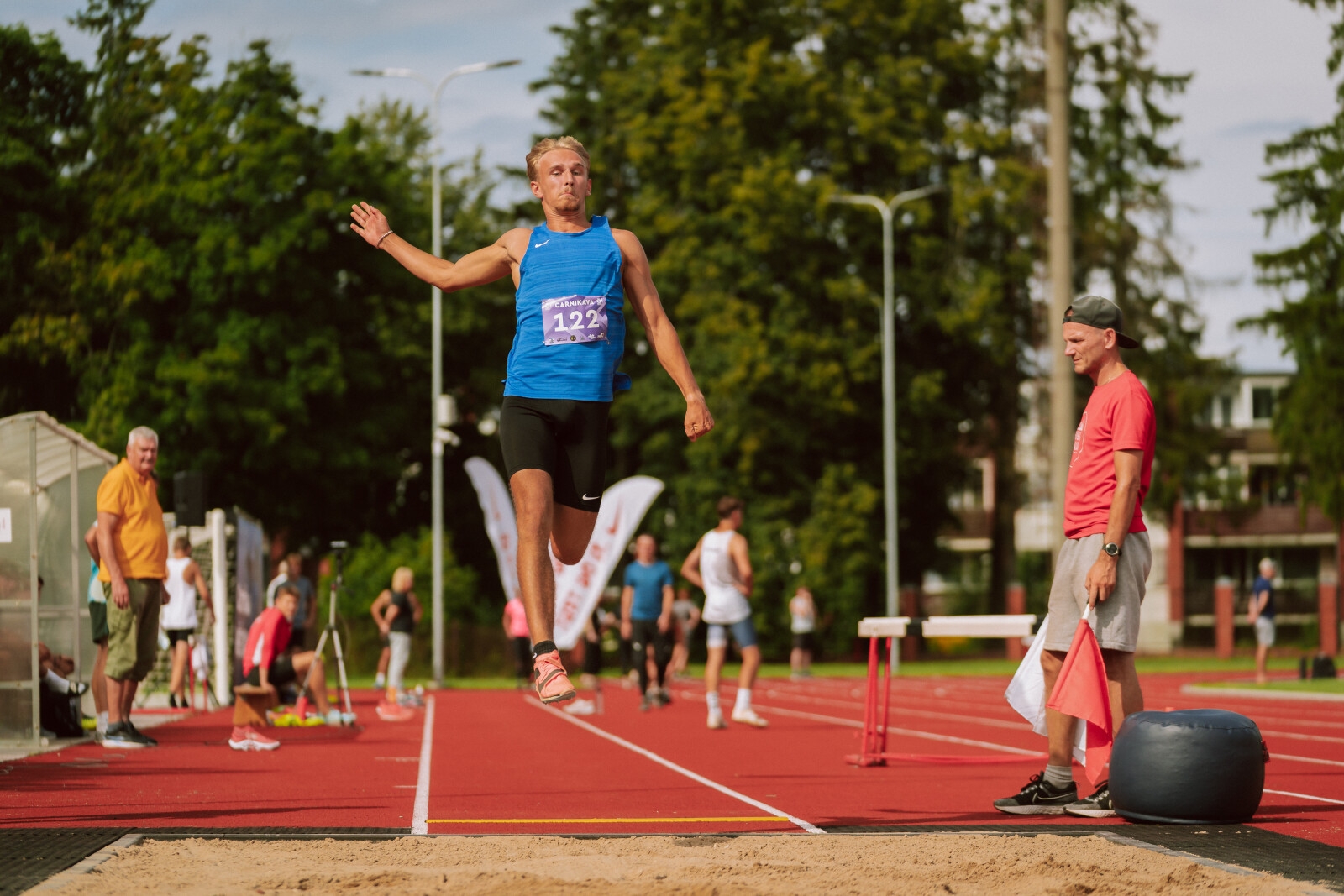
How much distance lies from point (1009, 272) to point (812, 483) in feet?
24.1

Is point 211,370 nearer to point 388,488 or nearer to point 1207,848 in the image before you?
point 388,488

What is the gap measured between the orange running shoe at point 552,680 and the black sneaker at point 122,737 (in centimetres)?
731

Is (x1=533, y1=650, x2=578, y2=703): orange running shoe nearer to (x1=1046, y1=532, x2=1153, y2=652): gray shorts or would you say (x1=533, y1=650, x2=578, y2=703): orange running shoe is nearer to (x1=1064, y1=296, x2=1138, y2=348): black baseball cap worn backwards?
(x1=1046, y1=532, x2=1153, y2=652): gray shorts

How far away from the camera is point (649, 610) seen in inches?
776

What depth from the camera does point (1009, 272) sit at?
43.2 metres

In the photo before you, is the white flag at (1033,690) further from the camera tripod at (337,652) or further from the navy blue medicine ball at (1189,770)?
the camera tripod at (337,652)

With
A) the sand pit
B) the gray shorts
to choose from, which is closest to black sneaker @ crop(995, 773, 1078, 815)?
the gray shorts

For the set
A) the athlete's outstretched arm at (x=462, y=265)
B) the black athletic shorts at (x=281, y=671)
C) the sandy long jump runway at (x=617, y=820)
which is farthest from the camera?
the black athletic shorts at (x=281, y=671)

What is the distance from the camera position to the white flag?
8539 mm

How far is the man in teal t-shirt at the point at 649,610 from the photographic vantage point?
1970 cm

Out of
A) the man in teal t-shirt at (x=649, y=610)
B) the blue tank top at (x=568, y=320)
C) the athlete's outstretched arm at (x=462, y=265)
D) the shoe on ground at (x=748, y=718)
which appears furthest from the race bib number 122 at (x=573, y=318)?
the man in teal t-shirt at (x=649, y=610)

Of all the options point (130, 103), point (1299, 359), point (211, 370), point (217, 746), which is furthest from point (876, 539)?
point (217, 746)

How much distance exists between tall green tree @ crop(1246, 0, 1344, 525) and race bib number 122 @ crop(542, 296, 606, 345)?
1542 inches

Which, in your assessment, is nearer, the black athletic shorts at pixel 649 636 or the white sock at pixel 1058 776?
the white sock at pixel 1058 776
